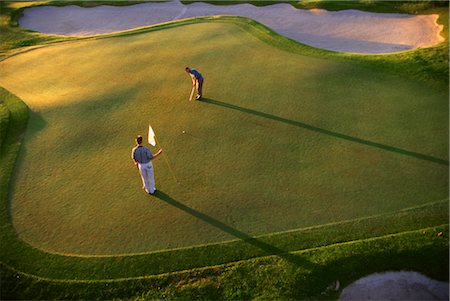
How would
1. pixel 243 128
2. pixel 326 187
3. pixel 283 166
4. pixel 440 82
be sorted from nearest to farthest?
pixel 326 187, pixel 283 166, pixel 243 128, pixel 440 82

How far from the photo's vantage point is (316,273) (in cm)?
753

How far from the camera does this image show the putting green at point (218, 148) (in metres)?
8.67

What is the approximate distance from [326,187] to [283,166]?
1186mm

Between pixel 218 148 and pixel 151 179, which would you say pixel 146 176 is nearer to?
pixel 151 179

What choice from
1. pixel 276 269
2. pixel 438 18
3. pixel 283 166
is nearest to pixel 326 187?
pixel 283 166

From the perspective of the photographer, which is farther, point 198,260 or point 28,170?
point 28,170

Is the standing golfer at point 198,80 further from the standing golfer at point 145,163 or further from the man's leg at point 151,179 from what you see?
the man's leg at point 151,179

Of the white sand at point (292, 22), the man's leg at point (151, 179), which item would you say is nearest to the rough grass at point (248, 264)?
the man's leg at point (151, 179)

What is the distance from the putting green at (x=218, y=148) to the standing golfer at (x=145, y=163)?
0.31 m

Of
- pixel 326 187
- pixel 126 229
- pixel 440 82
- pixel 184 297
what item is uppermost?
pixel 440 82

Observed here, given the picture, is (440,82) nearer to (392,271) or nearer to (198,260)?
(392,271)

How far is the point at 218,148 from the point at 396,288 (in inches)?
207

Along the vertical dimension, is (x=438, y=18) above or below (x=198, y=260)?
above

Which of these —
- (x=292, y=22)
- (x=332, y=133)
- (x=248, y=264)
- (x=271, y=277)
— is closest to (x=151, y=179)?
(x=248, y=264)
